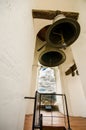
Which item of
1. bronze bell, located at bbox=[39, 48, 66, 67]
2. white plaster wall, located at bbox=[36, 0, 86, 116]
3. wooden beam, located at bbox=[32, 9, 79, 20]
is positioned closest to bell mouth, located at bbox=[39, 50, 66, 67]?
bronze bell, located at bbox=[39, 48, 66, 67]

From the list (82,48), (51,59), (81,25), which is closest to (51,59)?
(51,59)

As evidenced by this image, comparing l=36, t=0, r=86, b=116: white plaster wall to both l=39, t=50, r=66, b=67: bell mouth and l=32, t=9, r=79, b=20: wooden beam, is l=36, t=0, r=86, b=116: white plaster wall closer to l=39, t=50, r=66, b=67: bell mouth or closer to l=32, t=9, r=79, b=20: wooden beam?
l=32, t=9, r=79, b=20: wooden beam

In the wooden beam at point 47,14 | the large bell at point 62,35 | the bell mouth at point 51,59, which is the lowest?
the bell mouth at point 51,59

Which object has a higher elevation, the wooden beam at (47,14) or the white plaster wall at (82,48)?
the wooden beam at (47,14)

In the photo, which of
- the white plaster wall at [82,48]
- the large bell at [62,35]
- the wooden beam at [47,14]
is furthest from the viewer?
the wooden beam at [47,14]

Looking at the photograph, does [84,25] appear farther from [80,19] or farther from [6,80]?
[6,80]

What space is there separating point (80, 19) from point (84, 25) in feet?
0.53

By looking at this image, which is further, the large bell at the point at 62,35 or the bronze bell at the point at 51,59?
the bronze bell at the point at 51,59

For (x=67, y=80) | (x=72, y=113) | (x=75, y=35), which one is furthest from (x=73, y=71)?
(x=75, y=35)

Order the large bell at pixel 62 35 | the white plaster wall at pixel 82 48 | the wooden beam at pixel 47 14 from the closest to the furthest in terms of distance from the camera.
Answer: the large bell at pixel 62 35
the white plaster wall at pixel 82 48
the wooden beam at pixel 47 14

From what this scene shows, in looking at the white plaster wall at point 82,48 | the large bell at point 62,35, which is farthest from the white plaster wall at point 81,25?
the large bell at point 62,35

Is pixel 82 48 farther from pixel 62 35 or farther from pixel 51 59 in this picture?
pixel 51 59

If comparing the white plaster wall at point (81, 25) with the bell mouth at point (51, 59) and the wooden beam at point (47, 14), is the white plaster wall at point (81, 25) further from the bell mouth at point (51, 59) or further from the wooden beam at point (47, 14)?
the bell mouth at point (51, 59)

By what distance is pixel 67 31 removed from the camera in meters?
1.08
